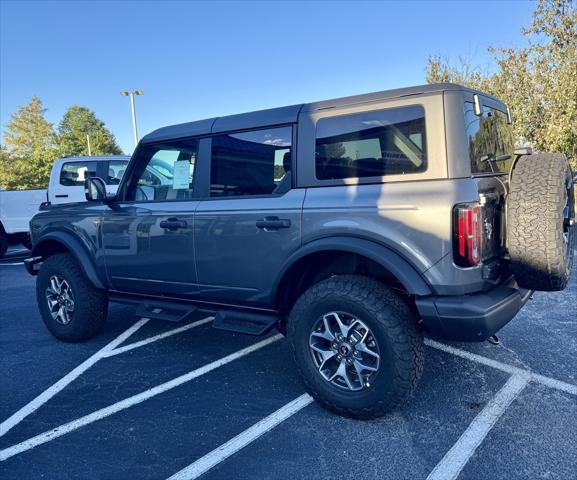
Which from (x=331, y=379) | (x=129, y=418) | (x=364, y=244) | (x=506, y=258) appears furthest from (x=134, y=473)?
(x=506, y=258)

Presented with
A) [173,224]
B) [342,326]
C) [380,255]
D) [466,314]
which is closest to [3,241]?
[173,224]

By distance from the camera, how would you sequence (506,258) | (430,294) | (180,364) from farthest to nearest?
(180,364) < (506,258) < (430,294)

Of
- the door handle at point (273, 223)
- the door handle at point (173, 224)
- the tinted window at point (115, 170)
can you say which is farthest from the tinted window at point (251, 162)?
the tinted window at point (115, 170)

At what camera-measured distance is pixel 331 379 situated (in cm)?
289

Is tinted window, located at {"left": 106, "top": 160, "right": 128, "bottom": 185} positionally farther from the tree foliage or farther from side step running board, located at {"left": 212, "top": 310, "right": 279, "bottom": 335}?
the tree foliage

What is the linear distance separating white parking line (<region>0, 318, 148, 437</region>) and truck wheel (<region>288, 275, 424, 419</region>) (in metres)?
1.85

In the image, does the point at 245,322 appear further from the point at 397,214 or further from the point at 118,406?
the point at 397,214

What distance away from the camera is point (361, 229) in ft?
8.98

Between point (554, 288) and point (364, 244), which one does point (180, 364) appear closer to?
point (364, 244)

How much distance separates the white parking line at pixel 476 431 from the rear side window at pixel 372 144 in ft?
5.05

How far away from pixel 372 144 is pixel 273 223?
32.5 inches

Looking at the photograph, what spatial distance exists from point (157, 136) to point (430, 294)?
8.76 ft

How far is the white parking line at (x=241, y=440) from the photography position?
7.80ft

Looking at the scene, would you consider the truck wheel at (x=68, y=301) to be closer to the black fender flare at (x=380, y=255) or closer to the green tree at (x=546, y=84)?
the black fender flare at (x=380, y=255)
